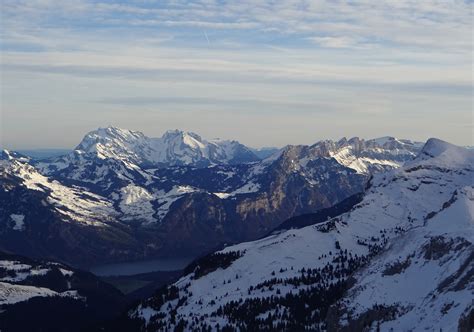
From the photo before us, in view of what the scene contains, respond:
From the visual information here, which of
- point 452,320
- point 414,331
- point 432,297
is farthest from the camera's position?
point 432,297

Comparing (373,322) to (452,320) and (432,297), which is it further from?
(452,320)

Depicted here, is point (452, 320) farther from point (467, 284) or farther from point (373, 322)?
point (373, 322)

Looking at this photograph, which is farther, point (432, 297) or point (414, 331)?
point (432, 297)

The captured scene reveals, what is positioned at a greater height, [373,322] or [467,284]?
[467,284]

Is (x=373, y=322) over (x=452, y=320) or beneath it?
beneath

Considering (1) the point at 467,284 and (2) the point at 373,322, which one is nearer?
(1) the point at 467,284

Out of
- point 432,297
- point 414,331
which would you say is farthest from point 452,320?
point 432,297

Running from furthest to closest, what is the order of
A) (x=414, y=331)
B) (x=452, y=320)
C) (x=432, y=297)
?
1. (x=432, y=297)
2. (x=414, y=331)
3. (x=452, y=320)

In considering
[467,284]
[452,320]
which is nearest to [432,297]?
[467,284]
